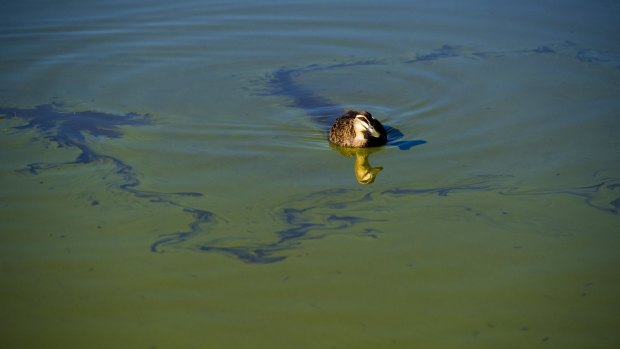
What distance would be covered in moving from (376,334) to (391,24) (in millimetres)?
7091

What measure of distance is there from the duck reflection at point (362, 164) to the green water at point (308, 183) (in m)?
0.08

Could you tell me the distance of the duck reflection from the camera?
6.90 meters

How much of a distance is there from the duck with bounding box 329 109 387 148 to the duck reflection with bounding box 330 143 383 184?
42 mm

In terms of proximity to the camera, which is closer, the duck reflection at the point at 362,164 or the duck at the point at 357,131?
the duck reflection at the point at 362,164

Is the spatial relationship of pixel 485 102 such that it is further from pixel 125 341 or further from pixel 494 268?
pixel 125 341

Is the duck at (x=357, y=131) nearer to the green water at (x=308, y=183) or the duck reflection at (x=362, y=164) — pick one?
the duck reflection at (x=362, y=164)

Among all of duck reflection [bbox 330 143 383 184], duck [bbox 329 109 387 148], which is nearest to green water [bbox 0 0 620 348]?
duck reflection [bbox 330 143 383 184]

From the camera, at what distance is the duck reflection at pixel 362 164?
6898 mm

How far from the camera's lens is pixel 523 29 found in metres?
10.6

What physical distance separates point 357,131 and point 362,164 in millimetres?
345

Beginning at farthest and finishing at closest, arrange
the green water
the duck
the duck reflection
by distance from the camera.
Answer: the duck → the duck reflection → the green water

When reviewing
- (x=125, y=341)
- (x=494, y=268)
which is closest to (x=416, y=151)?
(x=494, y=268)

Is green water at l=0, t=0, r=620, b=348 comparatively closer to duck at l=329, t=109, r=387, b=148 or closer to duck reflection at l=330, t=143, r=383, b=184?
duck reflection at l=330, t=143, r=383, b=184

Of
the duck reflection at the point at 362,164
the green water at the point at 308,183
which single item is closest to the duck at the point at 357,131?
the duck reflection at the point at 362,164
